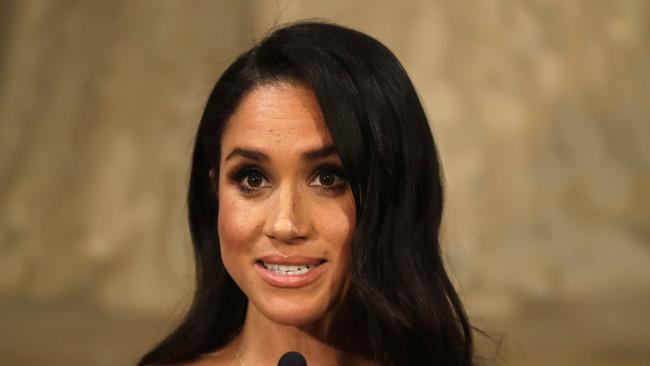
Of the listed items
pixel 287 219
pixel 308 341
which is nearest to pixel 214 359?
pixel 308 341

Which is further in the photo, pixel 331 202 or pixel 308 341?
pixel 308 341

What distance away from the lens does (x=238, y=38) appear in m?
3.91

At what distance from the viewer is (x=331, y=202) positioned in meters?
1.96

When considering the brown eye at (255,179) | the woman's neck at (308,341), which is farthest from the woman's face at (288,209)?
the woman's neck at (308,341)

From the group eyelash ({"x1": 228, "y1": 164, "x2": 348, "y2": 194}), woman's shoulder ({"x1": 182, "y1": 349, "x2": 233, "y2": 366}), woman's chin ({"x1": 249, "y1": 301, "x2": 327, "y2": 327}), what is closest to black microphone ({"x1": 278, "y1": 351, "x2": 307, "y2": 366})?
woman's chin ({"x1": 249, "y1": 301, "x2": 327, "y2": 327})

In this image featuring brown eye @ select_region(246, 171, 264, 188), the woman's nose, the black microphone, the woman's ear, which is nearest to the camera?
the black microphone

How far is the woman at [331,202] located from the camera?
194cm

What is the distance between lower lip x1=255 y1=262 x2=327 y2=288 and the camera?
195cm

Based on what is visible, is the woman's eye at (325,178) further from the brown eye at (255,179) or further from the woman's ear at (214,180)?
the woman's ear at (214,180)

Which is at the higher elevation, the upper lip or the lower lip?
the upper lip

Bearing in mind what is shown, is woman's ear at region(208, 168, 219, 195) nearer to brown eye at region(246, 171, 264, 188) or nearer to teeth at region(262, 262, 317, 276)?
brown eye at region(246, 171, 264, 188)

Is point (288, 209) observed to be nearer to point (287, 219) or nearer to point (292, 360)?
point (287, 219)

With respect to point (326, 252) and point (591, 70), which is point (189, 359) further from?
point (591, 70)

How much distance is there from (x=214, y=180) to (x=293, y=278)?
36cm
